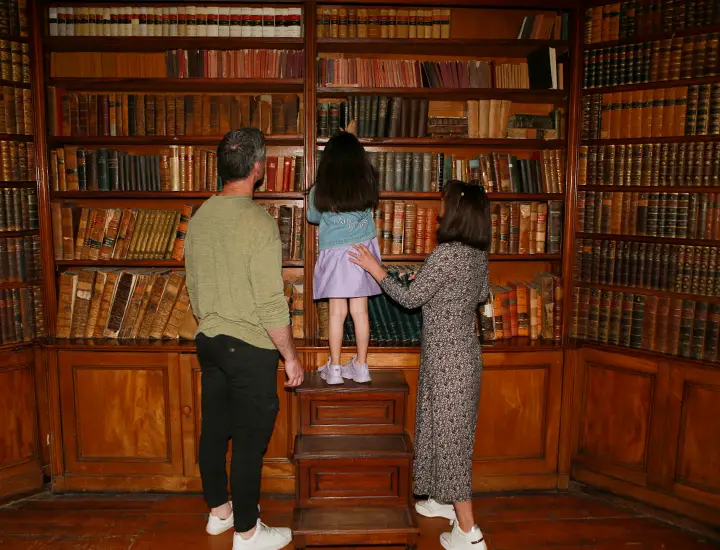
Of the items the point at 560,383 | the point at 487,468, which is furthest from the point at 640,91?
the point at 487,468

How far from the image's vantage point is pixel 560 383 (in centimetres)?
293

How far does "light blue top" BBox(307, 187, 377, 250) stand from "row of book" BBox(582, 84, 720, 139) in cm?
131

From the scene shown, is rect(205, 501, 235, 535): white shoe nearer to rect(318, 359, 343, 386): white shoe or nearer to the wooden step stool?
the wooden step stool

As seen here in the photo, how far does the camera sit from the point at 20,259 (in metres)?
2.89

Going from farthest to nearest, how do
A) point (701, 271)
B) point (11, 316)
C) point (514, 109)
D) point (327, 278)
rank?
point (514, 109)
point (11, 316)
point (701, 271)
point (327, 278)

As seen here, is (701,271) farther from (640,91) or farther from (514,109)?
(514,109)

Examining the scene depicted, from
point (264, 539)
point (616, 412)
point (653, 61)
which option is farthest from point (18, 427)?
point (653, 61)

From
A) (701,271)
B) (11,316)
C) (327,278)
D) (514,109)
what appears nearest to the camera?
(327,278)

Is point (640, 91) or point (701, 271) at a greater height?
point (640, 91)

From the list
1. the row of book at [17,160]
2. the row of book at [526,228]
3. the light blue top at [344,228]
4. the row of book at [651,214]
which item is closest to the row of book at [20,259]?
the row of book at [17,160]

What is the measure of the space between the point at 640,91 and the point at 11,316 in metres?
3.30

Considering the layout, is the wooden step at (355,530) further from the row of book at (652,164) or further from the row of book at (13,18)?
the row of book at (13,18)

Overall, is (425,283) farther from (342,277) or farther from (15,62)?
(15,62)

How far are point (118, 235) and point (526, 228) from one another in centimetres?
214
